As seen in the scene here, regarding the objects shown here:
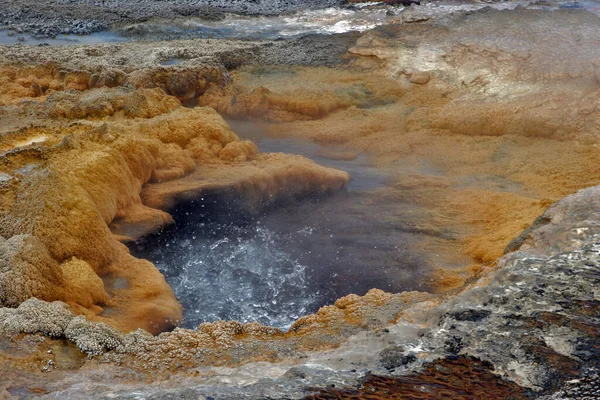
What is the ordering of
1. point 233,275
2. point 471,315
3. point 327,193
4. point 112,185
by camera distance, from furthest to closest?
point 327,193 → point 112,185 → point 233,275 → point 471,315

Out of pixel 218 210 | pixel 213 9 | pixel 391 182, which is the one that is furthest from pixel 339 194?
pixel 213 9

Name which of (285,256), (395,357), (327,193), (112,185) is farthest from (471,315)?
(112,185)

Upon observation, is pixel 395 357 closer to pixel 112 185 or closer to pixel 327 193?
pixel 112 185

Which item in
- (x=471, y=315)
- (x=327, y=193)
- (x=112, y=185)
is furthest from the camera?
(x=327, y=193)

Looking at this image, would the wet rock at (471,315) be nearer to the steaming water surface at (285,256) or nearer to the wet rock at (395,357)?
the wet rock at (395,357)

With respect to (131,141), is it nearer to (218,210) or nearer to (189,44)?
(218,210)

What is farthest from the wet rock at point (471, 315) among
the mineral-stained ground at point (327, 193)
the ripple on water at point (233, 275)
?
the ripple on water at point (233, 275)

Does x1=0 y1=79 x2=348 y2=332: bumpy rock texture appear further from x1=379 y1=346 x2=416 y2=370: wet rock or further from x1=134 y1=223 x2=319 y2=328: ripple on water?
x1=379 y1=346 x2=416 y2=370: wet rock

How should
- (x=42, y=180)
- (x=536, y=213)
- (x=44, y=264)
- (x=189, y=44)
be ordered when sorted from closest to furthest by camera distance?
(x=44, y=264) < (x=42, y=180) < (x=536, y=213) < (x=189, y=44)

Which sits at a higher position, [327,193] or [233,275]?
[327,193]
